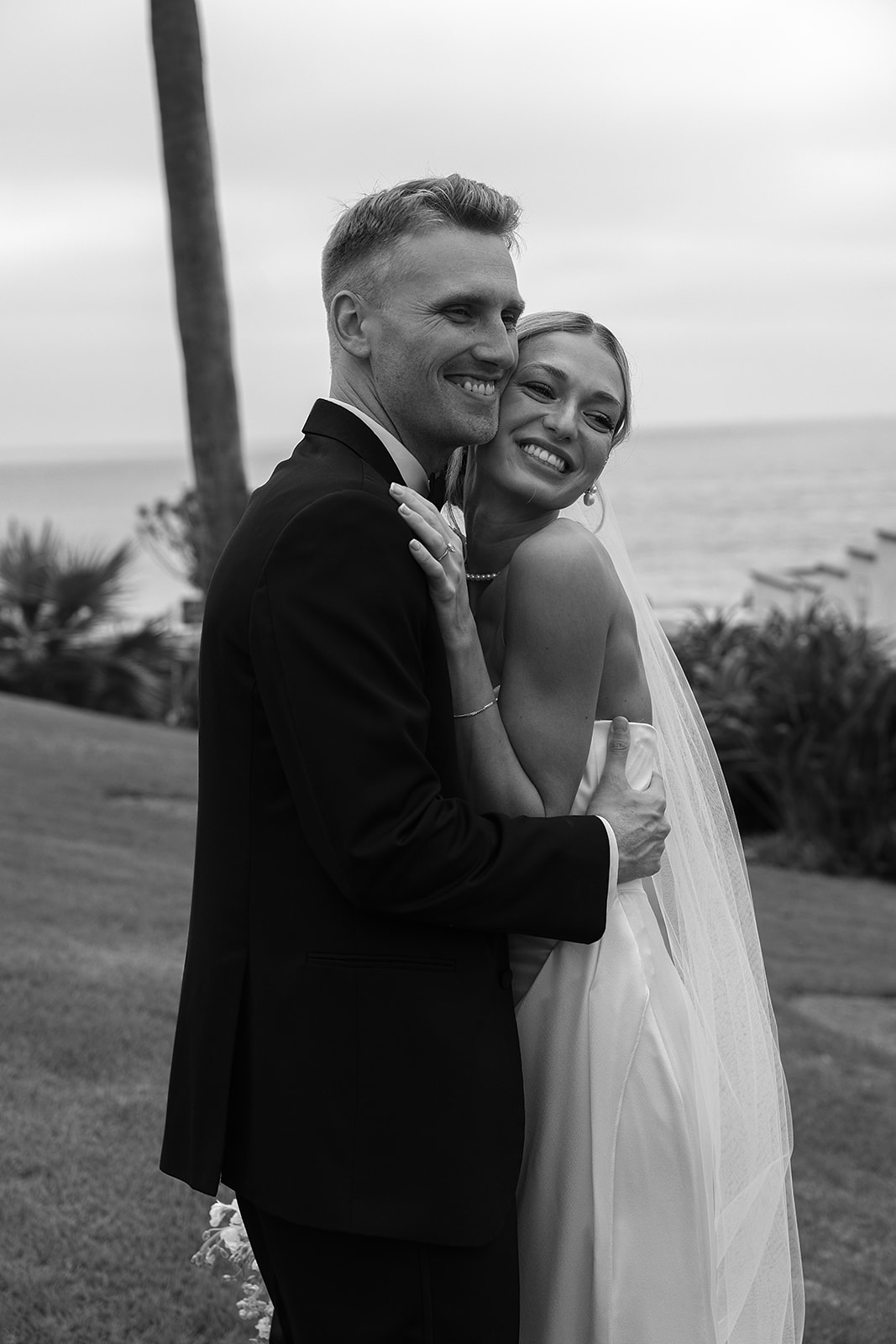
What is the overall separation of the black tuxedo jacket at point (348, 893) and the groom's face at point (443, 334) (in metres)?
0.10

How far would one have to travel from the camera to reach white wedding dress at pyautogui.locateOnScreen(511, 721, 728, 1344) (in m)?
2.39

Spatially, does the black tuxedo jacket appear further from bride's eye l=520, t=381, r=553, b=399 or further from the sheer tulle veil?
the sheer tulle veil

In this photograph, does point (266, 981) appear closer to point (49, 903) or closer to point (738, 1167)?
point (738, 1167)

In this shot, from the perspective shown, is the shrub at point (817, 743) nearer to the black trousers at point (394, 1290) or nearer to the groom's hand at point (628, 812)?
the groom's hand at point (628, 812)

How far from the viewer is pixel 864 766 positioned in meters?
11.2

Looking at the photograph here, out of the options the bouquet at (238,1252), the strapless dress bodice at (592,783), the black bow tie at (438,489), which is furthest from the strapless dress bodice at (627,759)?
the bouquet at (238,1252)

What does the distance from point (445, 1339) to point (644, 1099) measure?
0.50 metres

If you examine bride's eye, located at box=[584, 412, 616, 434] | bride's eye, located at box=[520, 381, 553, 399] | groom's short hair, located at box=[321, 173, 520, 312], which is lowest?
bride's eye, located at box=[584, 412, 616, 434]

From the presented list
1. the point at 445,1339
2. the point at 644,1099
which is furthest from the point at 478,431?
the point at 445,1339

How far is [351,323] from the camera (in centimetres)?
236

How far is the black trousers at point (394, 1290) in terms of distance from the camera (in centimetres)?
217

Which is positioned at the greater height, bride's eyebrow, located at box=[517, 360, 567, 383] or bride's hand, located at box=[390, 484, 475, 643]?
bride's eyebrow, located at box=[517, 360, 567, 383]

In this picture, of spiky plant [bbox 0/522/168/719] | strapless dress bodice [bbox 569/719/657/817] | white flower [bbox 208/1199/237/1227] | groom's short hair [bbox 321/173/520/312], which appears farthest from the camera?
spiky plant [bbox 0/522/168/719]

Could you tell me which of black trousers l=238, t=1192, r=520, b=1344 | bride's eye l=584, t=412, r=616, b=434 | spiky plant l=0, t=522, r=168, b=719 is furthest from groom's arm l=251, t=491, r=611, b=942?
spiky plant l=0, t=522, r=168, b=719
